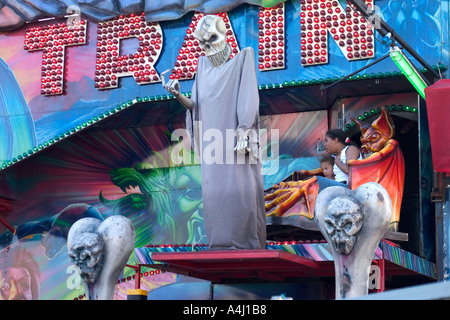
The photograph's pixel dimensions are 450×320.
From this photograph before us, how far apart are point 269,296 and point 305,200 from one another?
186cm

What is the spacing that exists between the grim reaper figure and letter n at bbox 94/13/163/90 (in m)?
4.51

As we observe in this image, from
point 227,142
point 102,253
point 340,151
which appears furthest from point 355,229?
point 340,151

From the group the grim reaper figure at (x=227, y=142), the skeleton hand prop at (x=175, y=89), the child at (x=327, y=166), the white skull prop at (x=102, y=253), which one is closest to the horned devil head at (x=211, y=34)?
the grim reaper figure at (x=227, y=142)

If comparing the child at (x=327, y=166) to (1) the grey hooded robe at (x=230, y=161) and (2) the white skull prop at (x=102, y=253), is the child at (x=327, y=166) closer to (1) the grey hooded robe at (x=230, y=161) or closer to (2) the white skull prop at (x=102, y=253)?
(1) the grey hooded robe at (x=230, y=161)

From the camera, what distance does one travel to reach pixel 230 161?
1030 centimetres

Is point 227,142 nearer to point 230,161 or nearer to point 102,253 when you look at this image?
point 230,161

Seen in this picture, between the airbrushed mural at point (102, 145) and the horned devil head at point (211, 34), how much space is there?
140 inches

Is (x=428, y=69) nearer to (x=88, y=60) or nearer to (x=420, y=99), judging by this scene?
(x=420, y=99)

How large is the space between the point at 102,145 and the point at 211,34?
5.97m

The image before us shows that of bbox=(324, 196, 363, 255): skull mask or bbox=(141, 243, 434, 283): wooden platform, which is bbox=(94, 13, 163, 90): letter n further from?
bbox=(324, 196, 363, 255): skull mask

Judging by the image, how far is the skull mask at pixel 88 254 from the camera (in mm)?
9789

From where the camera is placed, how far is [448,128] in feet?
40.6

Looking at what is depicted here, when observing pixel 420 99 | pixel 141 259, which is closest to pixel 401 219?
pixel 420 99

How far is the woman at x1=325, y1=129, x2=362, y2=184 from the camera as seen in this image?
13.0m
